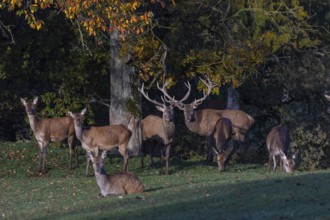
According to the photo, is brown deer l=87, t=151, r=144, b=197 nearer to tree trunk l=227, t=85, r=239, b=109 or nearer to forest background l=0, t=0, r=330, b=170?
forest background l=0, t=0, r=330, b=170

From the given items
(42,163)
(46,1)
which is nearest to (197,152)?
(42,163)

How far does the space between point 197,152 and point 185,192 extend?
12.6 meters

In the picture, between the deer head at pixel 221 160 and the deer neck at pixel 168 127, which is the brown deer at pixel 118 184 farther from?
the deer neck at pixel 168 127

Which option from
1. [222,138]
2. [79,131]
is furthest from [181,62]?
[79,131]

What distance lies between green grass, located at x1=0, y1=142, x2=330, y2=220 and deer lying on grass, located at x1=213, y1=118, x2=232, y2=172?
296 millimetres

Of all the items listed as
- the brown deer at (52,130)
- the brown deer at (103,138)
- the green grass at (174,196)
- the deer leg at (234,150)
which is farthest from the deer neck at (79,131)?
the deer leg at (234,150)

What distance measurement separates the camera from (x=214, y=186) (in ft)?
51.8

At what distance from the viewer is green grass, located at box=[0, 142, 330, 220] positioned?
505 inches

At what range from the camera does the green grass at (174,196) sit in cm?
1282

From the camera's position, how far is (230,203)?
1344 cm

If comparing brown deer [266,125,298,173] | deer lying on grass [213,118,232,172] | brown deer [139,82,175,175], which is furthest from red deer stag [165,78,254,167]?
brown deer [266,125,298,173]

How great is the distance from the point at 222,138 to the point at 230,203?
9125mm

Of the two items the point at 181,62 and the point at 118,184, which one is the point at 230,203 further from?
the point at 181,62

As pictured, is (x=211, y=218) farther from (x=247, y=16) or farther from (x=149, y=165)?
(x=247, y=16)
